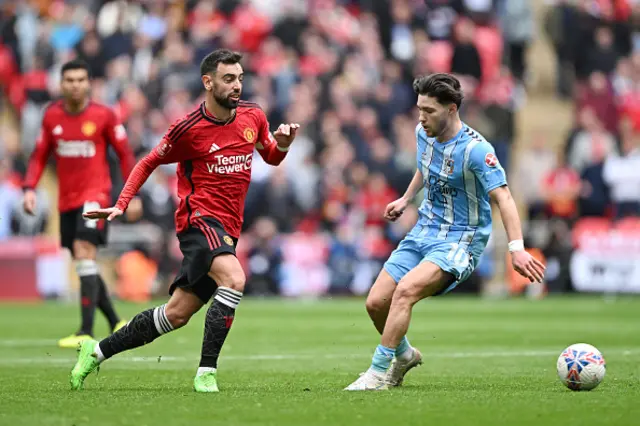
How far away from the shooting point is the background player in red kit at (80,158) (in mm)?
12664

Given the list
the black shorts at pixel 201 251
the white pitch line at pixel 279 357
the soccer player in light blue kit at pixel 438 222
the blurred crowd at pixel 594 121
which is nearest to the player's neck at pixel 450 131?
the soccer player in light blue kit at pixel 438 222

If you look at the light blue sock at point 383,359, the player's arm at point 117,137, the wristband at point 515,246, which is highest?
the player's arm at point 117,137

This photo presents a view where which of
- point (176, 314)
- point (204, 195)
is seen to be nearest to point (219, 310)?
point (176, 314)

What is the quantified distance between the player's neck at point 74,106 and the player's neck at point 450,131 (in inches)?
204

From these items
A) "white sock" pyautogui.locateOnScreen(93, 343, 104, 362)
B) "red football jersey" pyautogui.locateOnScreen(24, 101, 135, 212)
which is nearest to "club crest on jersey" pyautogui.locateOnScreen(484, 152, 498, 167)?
"white sock" pyautogui.locateOnScreen(93, 343, 104, 362)

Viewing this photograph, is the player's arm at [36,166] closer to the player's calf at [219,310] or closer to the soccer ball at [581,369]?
the player's calf at [219,310]

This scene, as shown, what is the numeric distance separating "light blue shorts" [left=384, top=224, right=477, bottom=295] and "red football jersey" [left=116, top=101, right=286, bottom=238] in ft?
3.83

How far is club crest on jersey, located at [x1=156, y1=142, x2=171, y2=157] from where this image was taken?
8.69 metres

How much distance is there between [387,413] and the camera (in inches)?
278

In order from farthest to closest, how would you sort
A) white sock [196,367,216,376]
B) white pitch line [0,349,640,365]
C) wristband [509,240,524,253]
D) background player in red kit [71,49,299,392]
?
white pitch line [0,349,640,365] < background player in red kit [71,49,299,392] < white sock [196,367,216,376] < wristband [509,240,524,253]

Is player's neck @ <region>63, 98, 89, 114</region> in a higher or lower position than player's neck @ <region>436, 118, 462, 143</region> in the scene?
lower

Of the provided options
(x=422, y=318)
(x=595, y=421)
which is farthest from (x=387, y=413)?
(x=422, y=318)

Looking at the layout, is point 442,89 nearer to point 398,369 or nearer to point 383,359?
point 383,359

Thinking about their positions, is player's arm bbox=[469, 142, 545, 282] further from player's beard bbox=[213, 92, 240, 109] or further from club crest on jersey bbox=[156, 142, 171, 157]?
club crest on jersey bbox=[156, 142, 171, 157]
